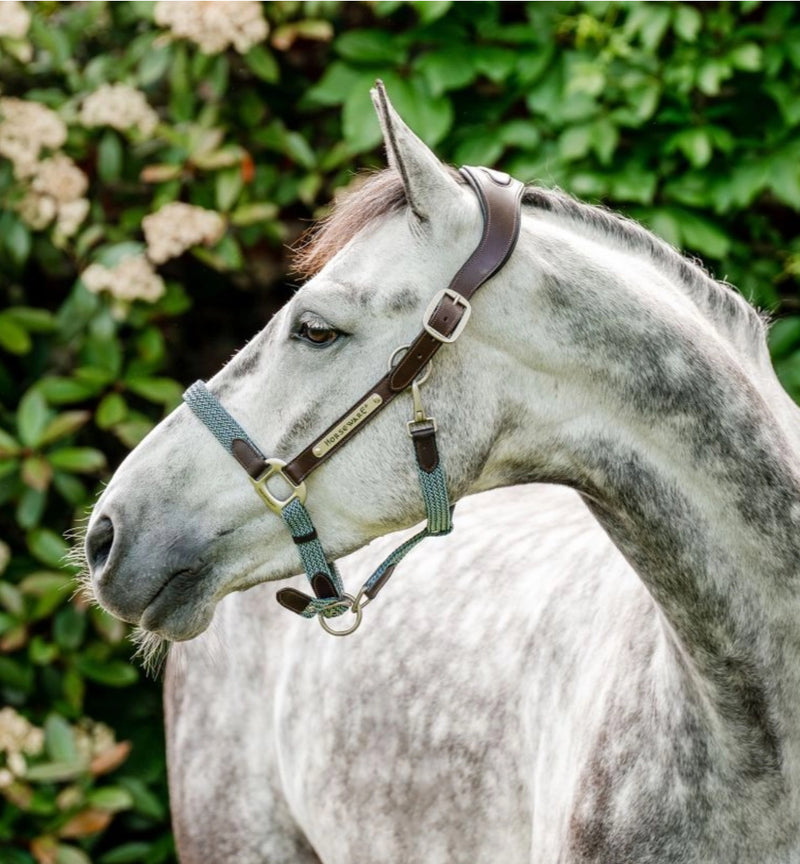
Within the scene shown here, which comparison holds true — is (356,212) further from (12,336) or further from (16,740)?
(16,740)

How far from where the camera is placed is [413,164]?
5.34ft

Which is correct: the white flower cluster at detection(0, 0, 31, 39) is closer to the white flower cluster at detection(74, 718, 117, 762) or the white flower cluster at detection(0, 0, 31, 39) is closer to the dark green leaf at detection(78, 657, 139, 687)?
the dark green leaf at detection(78, 657, 139, 687)

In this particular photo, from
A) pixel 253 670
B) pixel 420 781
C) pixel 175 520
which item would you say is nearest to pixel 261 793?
pixel 253 670

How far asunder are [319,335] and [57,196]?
214cm

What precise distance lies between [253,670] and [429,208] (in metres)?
1.57

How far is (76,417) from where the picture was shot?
136 inches

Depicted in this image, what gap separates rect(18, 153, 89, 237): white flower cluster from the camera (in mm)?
3531

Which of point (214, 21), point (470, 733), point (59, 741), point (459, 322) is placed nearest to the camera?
point (459, 322)

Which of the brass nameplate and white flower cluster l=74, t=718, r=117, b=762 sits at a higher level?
the brass nameplate

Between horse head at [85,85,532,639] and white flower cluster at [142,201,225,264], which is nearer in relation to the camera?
horse head at [85,85,532,639]

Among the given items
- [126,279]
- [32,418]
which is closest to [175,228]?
[126,279]

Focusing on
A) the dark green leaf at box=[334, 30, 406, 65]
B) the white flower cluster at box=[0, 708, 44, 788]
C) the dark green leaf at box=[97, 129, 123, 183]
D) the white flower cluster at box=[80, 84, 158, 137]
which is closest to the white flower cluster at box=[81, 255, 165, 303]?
the dark green leaf at box=[97, 129, 123, 183]

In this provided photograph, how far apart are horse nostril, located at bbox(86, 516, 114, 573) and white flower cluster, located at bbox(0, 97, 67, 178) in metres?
Answer: 2.09

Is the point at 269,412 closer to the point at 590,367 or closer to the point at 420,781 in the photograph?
the point at 590,367
